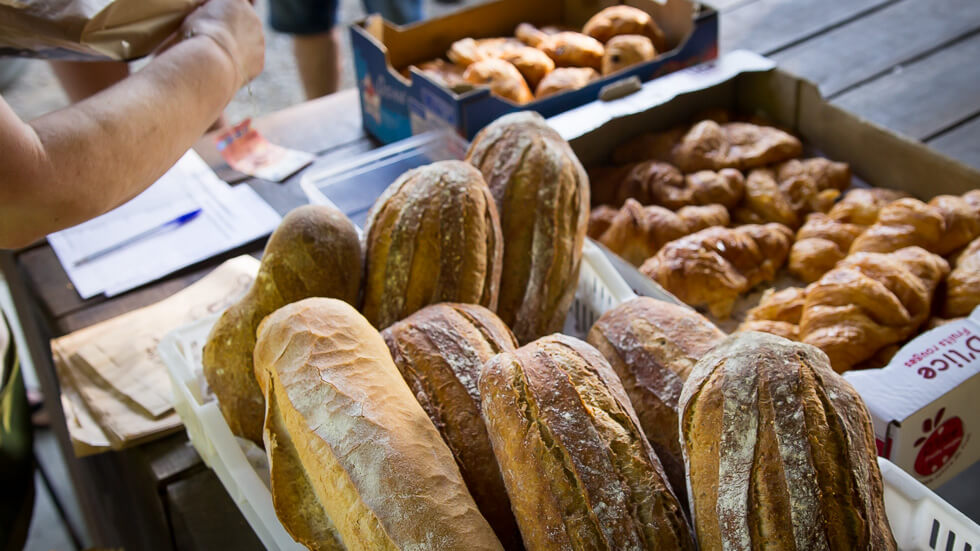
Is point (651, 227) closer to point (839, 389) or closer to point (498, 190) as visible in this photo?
point (498, 190)

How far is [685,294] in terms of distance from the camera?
4.97ft

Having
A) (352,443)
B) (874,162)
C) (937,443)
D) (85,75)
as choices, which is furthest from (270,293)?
(85,75)

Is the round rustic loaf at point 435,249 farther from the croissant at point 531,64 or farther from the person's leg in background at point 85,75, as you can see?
the person's leg in background at point 85,75

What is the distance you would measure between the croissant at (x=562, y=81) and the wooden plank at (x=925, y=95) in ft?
2.05

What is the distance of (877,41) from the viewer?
89.0 inches

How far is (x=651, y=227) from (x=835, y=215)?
0.38 meters

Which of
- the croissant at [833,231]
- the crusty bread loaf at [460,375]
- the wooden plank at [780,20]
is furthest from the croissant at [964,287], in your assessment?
the wooden plank at [780,20]

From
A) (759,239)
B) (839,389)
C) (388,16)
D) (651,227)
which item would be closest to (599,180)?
(651,227)

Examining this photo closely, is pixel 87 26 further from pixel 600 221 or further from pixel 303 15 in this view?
pixel 303 15

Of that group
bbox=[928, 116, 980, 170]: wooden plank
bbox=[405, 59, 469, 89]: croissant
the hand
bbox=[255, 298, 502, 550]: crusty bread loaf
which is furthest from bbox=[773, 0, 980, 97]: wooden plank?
bbox=[255, 298, 502, 550]: crusty bread loaf

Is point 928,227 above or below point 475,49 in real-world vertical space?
below

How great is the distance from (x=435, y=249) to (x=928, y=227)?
3.14 ft

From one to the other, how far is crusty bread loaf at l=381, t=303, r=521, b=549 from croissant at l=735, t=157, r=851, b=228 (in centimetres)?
92

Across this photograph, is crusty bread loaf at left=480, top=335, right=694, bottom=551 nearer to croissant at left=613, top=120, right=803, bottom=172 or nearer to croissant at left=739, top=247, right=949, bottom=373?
croissant at left=739, top=247, right=949, bottom=373
